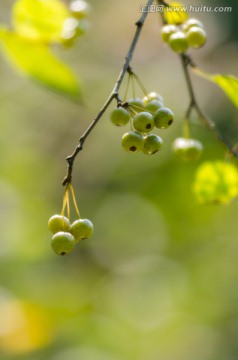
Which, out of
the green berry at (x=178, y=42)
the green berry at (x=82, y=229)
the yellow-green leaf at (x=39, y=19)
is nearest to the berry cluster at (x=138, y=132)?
the green berry at (x=82, y=229)

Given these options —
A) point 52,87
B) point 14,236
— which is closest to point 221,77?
point 52,87

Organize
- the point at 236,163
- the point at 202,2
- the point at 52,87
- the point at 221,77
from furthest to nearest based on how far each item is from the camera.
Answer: the point at 202,2, the point at 236,163, the point at 52,87, the point at 221,77

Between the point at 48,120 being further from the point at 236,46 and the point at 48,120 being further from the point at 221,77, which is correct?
the point at 221,77

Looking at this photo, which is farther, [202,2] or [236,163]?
[202,2]

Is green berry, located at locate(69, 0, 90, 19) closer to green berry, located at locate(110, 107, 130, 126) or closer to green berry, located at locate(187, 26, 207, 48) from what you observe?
green berry, located at locate(187, 26, 207, 48)

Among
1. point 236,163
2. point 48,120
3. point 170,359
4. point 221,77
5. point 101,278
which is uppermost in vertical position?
point 48,120

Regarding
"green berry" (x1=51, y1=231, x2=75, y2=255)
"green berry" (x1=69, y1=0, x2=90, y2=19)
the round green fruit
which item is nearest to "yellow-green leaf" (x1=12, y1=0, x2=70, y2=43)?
"green berry" (x1=69, y1=0, x2=90, y2=19)

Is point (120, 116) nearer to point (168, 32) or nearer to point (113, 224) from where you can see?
point (168, 32)

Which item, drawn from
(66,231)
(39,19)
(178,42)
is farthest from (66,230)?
(39,19)

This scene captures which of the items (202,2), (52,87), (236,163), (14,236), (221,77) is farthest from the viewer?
(202,2)
